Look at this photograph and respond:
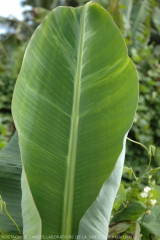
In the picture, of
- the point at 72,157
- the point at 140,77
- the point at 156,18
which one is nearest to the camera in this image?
the point at 72,157

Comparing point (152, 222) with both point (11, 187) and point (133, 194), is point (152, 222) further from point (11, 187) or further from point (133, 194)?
point (11, 187)

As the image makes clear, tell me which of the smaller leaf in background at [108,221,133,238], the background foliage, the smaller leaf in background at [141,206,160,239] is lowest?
the background foliage

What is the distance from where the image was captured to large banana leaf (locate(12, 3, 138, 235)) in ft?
1.55

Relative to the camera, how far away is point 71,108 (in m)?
0.50

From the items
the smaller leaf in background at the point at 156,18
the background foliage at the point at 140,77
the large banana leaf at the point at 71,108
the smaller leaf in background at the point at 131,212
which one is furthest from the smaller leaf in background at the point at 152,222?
the smaller leaf in background at the point at 156,18

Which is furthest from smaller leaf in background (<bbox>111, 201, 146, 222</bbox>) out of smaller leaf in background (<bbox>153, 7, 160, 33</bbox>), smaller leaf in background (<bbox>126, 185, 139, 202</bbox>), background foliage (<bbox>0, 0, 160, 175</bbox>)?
smaller leaf in background (<bbox>153, 7, 160, 33</bbox>)

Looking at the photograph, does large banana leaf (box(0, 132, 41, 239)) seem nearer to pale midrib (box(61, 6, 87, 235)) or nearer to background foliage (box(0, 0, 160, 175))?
pale midrib (box(61, 6, 87, 235))

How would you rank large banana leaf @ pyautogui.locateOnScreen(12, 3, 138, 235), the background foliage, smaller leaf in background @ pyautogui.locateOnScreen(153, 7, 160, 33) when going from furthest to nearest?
smaller leaf in background @ pyautogui.locateOnScreen(153, 7, 160, 33)
the background foliage
large banana leaf @ pyautogui.locateOnScreen(12, 3, 138, 235)

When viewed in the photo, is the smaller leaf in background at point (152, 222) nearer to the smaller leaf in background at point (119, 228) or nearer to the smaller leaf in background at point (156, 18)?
the smaller leaf in background at point (119, 228)

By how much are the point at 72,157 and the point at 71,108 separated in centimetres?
8

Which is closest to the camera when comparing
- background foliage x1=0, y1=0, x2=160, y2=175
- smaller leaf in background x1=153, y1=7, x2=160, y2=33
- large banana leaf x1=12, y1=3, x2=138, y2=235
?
large banana leaf x1=12, y1=3, x2=138, y2=235

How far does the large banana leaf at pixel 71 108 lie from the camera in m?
0.47

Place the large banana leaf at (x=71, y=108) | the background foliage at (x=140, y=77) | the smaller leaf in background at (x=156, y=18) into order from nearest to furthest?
the large banana leaf at (x=71, y=108)
the background foliage at (x=140, y=77)
the smaller leaf in background at (x=156, y=18)

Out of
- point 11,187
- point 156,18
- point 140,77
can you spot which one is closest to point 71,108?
point 11,187
